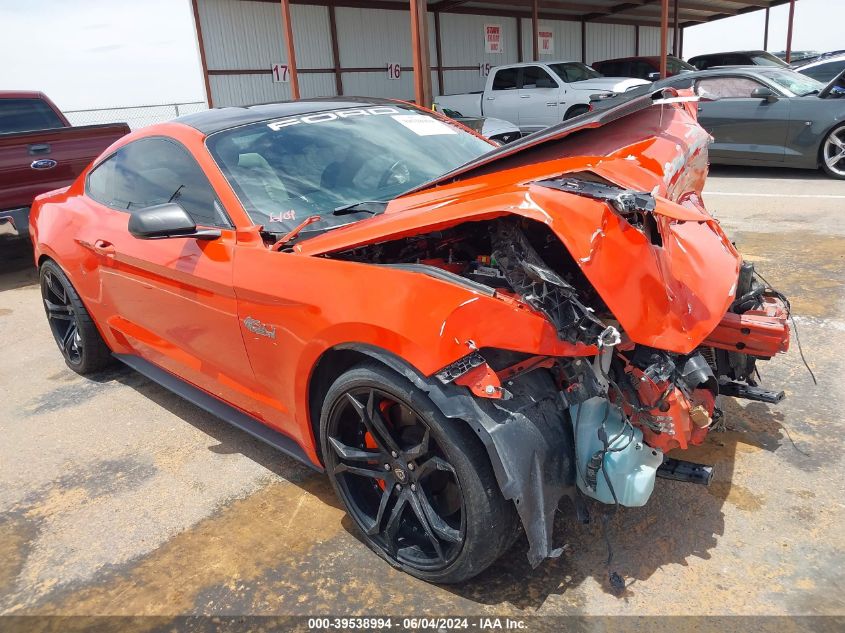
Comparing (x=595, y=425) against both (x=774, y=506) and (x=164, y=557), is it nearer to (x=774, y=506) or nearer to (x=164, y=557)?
(x=774, y=506)

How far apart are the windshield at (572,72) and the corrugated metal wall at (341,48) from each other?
641 centimetres

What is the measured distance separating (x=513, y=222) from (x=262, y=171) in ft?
4.48

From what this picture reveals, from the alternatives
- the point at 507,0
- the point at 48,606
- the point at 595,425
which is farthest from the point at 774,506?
the point at 507,0

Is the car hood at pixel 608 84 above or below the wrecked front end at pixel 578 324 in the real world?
above

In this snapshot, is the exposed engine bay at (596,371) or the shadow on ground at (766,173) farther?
the shadow on ground at (766,173)

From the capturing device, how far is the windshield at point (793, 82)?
30.8 feet

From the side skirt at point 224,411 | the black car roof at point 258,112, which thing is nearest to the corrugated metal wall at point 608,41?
the black car roof at point 258,112

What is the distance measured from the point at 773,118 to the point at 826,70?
6.85 metres

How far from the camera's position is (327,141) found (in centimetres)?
321

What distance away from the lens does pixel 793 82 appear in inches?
380

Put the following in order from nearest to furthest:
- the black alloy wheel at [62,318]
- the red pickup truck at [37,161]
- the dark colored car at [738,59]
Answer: the black alloy wheel at [62,318] < the red pickup truck at [37,161] < the dark colored car at [738,59]

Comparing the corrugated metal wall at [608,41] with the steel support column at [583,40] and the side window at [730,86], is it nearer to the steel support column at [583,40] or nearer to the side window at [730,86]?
the steel support column at [583,40]

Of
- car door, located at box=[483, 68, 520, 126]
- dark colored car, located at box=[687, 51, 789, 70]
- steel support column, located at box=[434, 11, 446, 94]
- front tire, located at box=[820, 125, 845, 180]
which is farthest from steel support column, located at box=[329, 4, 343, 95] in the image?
front tire, located at box=[820, 125, 845, 180]

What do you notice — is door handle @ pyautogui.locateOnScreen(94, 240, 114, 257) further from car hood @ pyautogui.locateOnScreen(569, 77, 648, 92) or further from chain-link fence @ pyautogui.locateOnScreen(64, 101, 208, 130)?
chain-link fence @ pyautogui.locateOnScreen(64, 101, 208, 130)
